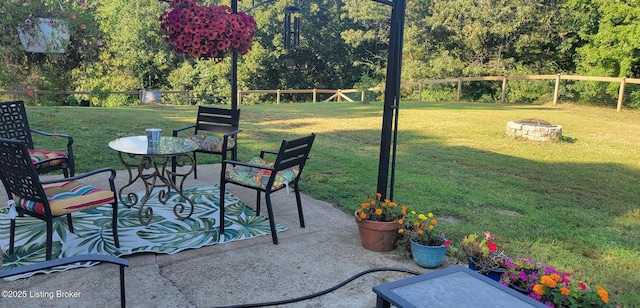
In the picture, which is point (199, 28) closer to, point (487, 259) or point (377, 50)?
point (487, 259)

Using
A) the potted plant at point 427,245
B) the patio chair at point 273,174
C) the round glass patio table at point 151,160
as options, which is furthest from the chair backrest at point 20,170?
the potted plant at point 427,245

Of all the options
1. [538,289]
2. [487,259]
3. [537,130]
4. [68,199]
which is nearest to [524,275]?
[538,289]

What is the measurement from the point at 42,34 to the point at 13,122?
2243 mm

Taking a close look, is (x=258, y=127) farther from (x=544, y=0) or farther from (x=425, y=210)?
(x=544, y=0)

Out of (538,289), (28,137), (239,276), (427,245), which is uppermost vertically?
(28,137)

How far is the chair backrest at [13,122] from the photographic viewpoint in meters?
3.60

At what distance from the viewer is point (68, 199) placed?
2475 mm

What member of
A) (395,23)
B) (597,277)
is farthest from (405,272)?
(395,23)

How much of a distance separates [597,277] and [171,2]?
323cm

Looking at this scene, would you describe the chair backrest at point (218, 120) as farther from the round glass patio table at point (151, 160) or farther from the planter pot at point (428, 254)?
the planter pot at point (428, 254)

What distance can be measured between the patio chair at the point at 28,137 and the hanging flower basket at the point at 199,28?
1.25m

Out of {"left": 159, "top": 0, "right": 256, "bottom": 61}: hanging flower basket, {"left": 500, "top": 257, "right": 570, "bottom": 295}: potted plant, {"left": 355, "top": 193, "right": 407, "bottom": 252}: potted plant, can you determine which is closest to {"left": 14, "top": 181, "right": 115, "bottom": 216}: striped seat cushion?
{"left": 159, "top": 0, "right": 256, "bottom": 61}: hanging flower basket

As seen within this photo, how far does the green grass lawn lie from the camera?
3.27 m

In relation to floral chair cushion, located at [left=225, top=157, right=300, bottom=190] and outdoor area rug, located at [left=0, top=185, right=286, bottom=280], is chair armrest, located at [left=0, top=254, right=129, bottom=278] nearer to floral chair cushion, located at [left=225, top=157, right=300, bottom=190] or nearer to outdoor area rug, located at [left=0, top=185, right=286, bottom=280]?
outdoor area rug, located at [left=0, top=185, right=286, bottom=280]
